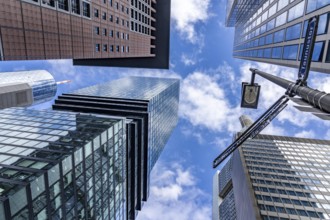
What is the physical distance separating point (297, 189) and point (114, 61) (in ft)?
237

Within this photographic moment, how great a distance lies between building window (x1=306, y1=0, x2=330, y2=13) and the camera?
857 inches

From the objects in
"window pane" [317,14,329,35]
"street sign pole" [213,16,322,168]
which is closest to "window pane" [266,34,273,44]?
"window pane" [317,14,329,35]

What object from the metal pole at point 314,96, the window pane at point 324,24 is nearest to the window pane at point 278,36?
the window pane at point 324,24

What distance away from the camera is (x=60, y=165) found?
19.8m

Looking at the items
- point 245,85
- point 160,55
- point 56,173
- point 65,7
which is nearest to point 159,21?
point 160,55

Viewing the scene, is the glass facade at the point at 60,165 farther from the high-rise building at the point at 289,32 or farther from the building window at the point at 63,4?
the high-rise building at the point at 289,32

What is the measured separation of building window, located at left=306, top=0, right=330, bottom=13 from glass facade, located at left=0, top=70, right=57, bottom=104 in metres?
144

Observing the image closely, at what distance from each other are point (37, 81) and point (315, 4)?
161 m

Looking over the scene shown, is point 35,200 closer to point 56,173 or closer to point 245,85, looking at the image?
point 56,173

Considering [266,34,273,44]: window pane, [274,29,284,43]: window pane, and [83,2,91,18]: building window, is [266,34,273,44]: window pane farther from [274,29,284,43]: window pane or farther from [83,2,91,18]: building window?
[83,2,91,18]: building window

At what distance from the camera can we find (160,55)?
270 ft

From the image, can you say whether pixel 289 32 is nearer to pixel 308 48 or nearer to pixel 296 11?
pixel 296 11

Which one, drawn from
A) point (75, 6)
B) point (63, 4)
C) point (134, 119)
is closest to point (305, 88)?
point (63, 4)

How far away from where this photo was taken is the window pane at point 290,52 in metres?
28.4
